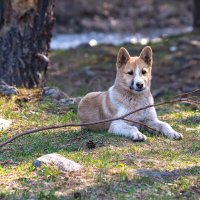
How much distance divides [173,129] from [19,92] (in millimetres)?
2884

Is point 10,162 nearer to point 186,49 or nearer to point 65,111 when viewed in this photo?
point 65,111

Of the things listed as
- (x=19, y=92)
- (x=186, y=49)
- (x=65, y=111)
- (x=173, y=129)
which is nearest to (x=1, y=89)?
(x=19, y=92)

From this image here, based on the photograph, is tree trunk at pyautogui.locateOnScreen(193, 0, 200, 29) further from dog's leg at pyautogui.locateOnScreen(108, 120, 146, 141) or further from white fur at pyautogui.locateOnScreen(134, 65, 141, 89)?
dog's leg at pyautogui.locateOnScreen(108, 120, 146, 141)

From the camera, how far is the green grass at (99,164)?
5801 mm

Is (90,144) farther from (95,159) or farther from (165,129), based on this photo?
(165,129)

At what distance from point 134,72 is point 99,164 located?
6.13ft

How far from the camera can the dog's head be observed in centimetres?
793

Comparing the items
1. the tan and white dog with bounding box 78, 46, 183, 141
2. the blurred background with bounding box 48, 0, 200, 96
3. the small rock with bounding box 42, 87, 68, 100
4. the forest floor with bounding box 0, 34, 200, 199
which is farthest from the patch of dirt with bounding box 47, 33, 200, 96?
the tan and white dog with bounding box 78, 46, 183, 141

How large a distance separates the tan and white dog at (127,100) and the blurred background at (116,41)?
280 centimetres

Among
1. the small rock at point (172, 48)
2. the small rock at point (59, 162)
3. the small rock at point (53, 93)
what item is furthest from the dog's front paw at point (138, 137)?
the small rock at point (172, 48)

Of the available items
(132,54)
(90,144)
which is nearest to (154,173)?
(90,144)

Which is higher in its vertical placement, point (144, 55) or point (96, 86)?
point (144, 55)

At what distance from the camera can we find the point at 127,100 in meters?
8.16

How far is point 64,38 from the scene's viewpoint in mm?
22734
